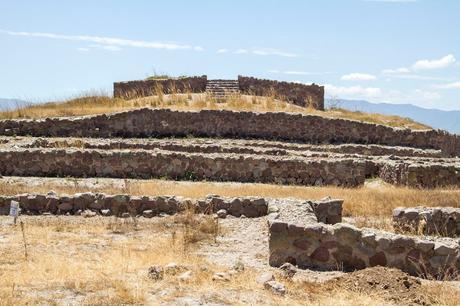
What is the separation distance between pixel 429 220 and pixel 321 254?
4.15 m

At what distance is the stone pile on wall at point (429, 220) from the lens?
539 inches

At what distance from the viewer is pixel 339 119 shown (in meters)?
32.0

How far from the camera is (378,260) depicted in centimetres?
1058

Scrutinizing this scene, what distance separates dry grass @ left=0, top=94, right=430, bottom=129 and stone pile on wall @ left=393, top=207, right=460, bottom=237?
2030 centimetres

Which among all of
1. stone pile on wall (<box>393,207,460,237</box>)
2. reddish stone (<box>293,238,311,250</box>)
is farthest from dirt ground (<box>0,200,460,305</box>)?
stone pile on wall (<box>393,207,460,237</box>)

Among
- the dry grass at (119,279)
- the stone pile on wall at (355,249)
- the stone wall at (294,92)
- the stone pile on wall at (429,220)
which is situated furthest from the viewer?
the stone wall at (294,92)

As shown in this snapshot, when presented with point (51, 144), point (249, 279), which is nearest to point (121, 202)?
point (249, 279)

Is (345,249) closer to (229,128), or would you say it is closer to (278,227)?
(278,227)

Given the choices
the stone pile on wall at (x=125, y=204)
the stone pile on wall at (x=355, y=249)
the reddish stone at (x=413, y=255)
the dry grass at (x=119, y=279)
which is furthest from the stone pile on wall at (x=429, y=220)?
the dry grass at (x=119, y=279)

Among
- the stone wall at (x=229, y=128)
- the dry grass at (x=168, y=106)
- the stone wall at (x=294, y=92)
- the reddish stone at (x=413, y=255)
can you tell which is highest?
the stone wall at (x=294, y=92)

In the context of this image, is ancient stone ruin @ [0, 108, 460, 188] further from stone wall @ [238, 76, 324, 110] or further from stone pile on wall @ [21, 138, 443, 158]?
stone wall @ [238, 76, 324, 110]

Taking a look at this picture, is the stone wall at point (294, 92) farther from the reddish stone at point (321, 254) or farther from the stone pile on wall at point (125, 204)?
the reddish stone at point (321, 254)

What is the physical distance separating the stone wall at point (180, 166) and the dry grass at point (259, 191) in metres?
1.26

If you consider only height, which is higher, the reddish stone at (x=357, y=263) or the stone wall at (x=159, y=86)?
the stone wall at (x=159, y=86)
